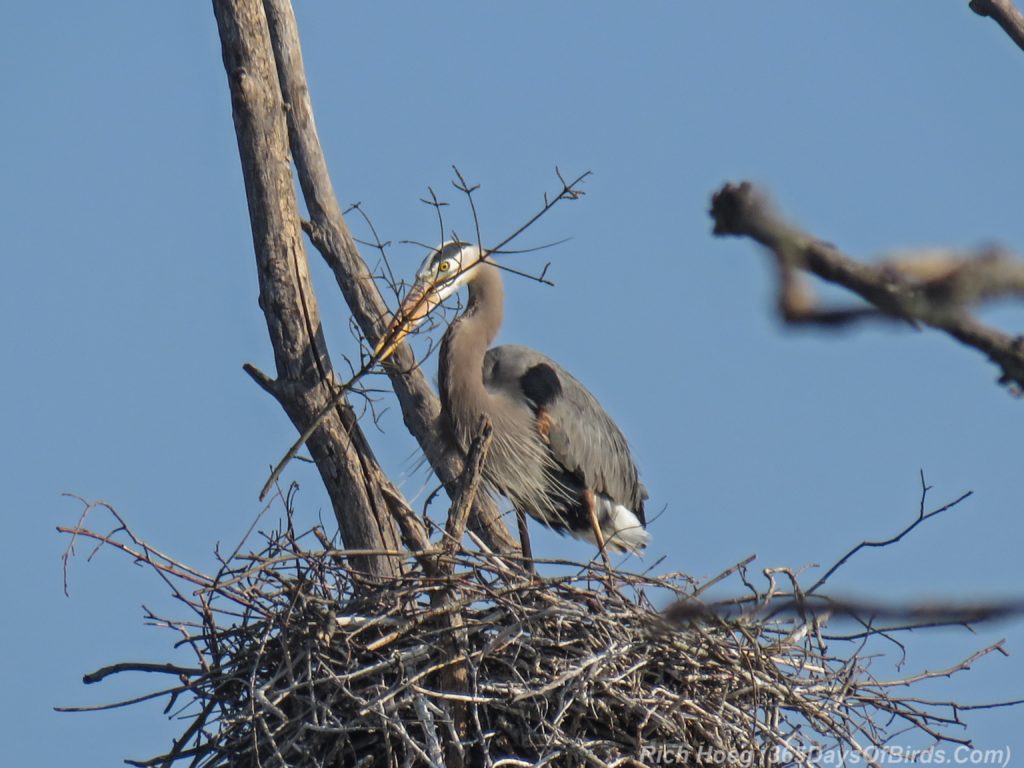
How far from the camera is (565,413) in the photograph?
7.12 meters

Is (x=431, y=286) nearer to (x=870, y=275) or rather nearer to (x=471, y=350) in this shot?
(x=471, y=350)

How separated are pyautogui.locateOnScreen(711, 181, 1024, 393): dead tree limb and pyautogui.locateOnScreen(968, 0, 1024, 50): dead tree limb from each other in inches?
62.9

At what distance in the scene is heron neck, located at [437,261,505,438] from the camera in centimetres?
641

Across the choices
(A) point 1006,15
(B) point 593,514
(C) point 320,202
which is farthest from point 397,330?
(A) point 1006,15

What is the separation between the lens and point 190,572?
4.18 metres

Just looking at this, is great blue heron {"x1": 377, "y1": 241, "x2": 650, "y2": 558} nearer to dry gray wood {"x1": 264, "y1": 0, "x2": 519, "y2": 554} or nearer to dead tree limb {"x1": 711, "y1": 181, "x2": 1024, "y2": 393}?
dry gray wood {"x1": 264, "y1": 0, "x2": 519, "y2": 554}

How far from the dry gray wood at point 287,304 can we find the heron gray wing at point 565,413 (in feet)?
7.39

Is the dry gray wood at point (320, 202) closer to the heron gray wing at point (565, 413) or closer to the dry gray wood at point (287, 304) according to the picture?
the dry gray wood at point (287, 304)

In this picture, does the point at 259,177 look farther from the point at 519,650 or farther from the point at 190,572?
the point at 519,650

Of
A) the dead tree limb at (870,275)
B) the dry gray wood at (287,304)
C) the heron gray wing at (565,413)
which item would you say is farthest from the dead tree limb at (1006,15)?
the heron gray wing at (565,413)

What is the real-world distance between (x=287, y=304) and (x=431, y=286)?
2.37 ft

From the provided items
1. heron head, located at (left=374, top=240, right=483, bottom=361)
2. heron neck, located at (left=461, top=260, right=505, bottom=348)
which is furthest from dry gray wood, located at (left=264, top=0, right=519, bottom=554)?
heron neck, located at (left=461, top=260, right=505, bottom=348)

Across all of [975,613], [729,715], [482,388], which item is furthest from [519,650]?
[975,613]

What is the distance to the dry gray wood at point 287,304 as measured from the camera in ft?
15.5
